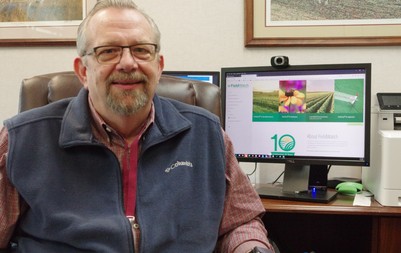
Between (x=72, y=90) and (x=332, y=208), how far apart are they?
0.93 meters

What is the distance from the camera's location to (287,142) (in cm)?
172

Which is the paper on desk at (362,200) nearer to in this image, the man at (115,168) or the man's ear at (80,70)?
the man at (115,168)

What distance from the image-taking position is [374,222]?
1.49 meters

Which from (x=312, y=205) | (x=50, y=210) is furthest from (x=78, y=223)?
(x=312, y=205)

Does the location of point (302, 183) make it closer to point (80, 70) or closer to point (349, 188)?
point (349, 188)

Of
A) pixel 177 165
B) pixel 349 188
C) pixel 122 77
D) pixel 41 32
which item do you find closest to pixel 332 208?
pixel 349 188

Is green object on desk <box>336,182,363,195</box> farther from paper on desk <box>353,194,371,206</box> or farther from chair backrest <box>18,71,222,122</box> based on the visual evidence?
chair backrest <box>18,71,222,122</box>

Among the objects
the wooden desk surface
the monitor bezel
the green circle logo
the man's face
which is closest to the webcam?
the monitor bezel

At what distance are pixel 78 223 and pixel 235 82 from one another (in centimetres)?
87

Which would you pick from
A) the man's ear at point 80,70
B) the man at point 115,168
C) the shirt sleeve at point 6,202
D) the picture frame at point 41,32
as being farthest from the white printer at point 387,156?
the picture frame at point 41,32

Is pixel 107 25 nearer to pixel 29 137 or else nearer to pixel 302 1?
pixel 29 137

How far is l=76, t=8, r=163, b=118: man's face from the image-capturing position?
1233 mm

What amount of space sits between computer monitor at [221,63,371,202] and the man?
45 cm

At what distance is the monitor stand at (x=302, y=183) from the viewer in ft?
5.53
